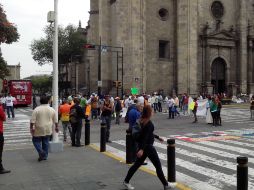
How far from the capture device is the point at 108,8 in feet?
158

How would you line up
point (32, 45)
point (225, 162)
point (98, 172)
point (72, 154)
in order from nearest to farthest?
point (98, 172) < point (225, 162) < point (72, 154) < point (32, 45)

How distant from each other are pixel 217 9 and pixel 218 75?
7997 millimetres

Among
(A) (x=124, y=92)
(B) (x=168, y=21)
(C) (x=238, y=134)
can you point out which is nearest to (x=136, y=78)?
(A) (x=124, y=92)

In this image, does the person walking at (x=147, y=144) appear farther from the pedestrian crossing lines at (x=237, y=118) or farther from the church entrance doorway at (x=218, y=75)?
the church entrance doorway at (x=218, y=75)

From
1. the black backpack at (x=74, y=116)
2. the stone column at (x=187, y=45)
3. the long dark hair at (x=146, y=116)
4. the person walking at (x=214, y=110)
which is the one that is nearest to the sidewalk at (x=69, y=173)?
the long dark hair at (x=146, y=116)

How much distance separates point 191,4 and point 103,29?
10748 millimetres

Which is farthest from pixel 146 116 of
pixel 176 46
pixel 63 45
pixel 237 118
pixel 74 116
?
pixel 63 45

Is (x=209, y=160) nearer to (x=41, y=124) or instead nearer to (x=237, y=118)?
(x=41, y=124)

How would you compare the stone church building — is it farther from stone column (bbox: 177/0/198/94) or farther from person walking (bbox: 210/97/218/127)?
person walking (bbox: 210/97/218/127)

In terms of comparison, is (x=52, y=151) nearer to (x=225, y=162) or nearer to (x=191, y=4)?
(x=225, y=162)

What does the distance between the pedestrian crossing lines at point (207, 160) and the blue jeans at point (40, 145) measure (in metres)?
2.12

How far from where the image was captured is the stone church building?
42.6m

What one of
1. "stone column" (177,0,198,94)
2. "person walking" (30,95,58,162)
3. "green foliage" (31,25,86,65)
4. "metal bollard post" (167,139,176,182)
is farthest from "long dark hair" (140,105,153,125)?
"green foliage" (31,25,86,65)

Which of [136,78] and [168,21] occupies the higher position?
[168,21]
